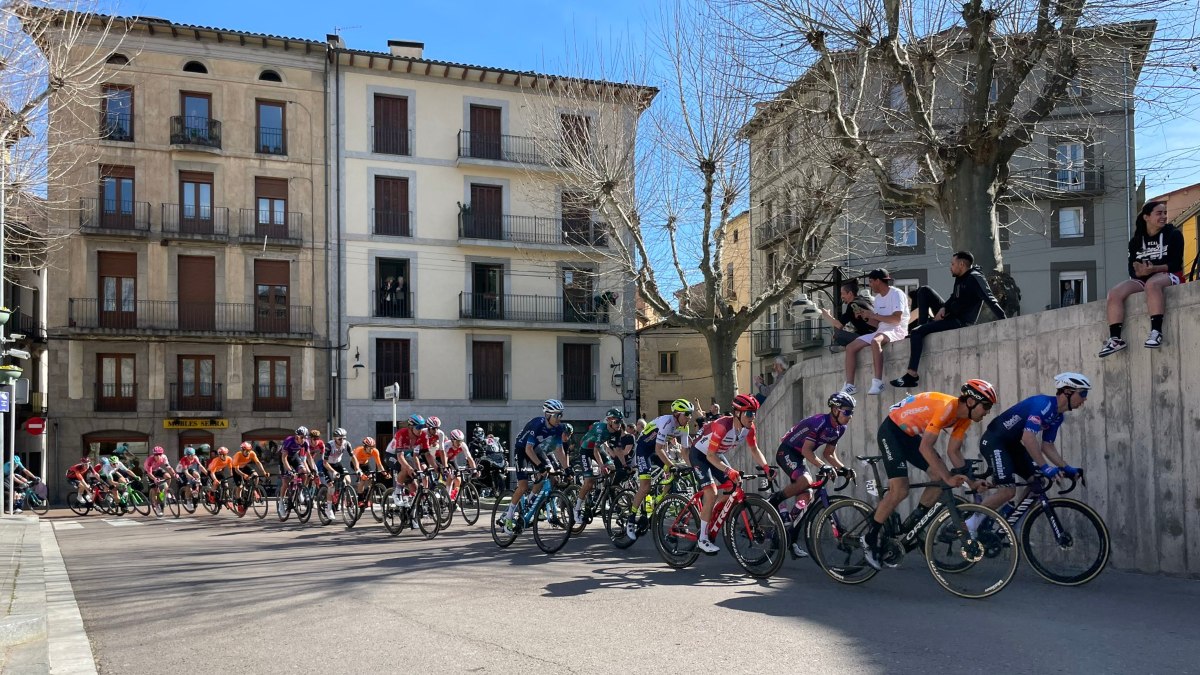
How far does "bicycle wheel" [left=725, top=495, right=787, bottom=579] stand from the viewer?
945cm

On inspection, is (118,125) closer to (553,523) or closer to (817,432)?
(553,523)

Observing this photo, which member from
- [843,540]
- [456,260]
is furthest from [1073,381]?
[456,260]

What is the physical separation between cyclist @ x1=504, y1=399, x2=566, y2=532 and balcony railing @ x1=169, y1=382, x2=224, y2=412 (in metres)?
23.5

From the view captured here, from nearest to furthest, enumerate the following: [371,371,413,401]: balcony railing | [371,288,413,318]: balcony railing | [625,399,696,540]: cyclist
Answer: [625,399,696,540]: cyclist, [371,371,413,401]: balcony railing, [371,288,413,318]: balcony railing

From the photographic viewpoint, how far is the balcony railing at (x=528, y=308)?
37.4 m

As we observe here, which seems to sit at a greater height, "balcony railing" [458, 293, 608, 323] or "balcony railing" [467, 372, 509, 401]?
"balcony railing" [458, 293, 608, 323]

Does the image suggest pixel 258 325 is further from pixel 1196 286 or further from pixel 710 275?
pixel 1196 286

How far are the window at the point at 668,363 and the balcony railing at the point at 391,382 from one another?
19119mm

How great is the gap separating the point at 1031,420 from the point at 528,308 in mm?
30339

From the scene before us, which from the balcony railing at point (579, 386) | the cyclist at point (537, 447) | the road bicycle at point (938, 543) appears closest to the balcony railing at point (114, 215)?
the balcony railing at point (579, 386)

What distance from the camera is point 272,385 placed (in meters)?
35.1

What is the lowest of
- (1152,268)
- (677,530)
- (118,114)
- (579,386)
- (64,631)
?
(64,631)

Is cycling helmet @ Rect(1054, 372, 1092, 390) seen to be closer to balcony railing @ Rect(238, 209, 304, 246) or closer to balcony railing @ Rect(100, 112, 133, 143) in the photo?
balcony railing @ Rect(238, 209, 304, 246)

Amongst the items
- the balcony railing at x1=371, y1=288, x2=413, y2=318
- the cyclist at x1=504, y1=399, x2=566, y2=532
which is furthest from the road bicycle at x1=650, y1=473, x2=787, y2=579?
the balcony railing at x1=371, y1=288, x2=413, y2=318
